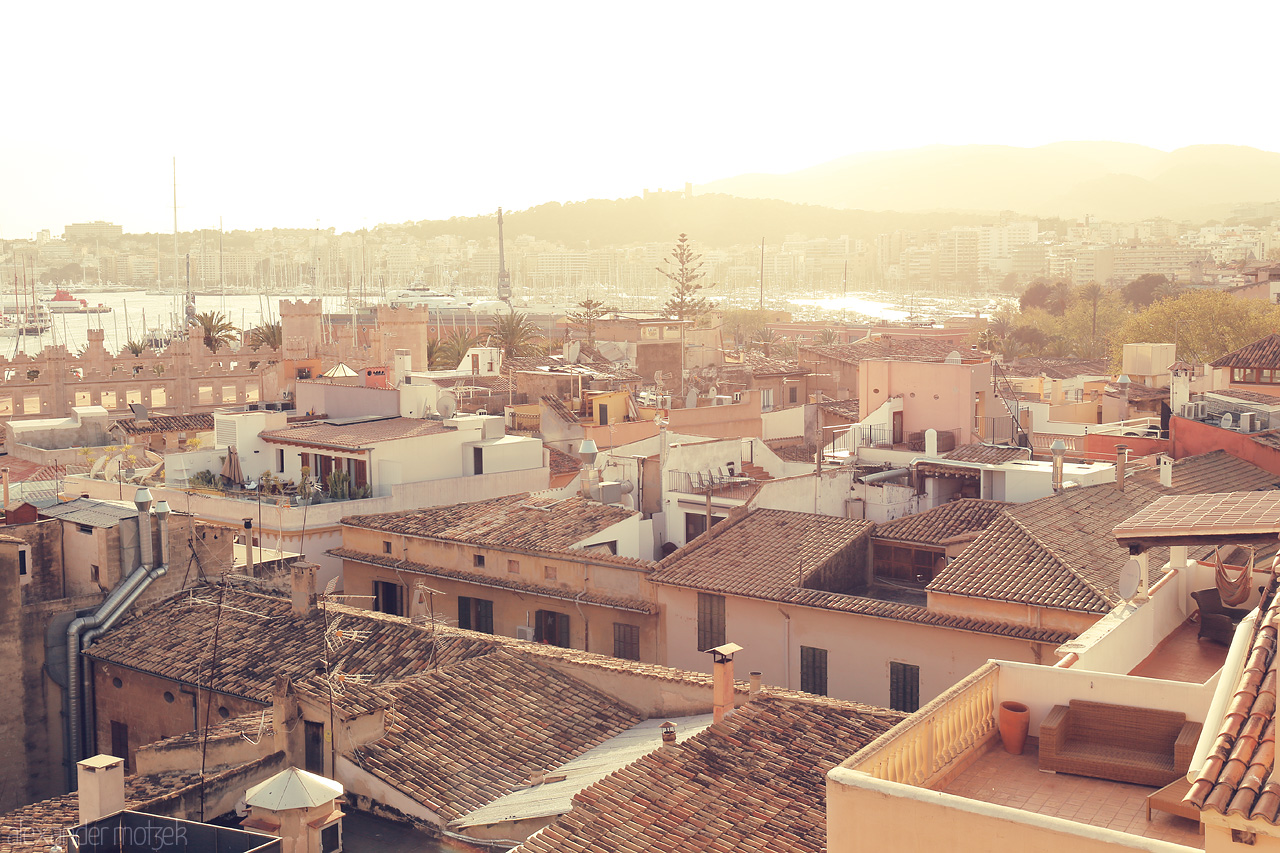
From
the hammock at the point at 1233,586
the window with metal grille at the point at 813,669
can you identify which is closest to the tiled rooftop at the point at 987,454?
the window with metal grille at the point at 813,669

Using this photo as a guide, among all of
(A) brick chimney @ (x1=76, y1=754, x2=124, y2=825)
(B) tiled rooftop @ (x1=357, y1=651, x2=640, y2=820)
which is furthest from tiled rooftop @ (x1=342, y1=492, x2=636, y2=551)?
(A) brick chimney @ (x1=76, y1=754, x2=124, y2=825)

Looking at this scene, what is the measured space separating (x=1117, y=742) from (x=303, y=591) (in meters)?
9.48

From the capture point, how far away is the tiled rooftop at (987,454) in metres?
17.7

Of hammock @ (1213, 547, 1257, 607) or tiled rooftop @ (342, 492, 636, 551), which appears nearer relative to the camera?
hammock @ (1213, 547, 1257, 607)

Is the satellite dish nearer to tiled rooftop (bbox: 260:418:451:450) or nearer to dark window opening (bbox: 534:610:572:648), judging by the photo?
dark window opening (bbox: 534:610:572:648)

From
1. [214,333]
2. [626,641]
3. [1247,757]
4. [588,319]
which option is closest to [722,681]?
[626,641]

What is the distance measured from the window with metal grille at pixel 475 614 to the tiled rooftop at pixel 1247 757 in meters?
12.7

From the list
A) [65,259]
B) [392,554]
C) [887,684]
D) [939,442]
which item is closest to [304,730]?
[887,684]

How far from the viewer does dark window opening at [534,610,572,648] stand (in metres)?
15.6

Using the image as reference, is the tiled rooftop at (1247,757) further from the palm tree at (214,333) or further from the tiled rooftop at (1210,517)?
the palm tree at (214,333)

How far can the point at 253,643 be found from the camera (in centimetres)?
1298

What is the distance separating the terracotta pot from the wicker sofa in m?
0.13

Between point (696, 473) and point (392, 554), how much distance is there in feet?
14.6

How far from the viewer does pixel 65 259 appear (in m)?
173
